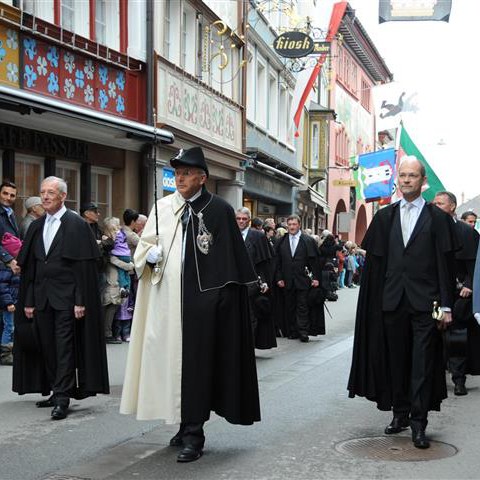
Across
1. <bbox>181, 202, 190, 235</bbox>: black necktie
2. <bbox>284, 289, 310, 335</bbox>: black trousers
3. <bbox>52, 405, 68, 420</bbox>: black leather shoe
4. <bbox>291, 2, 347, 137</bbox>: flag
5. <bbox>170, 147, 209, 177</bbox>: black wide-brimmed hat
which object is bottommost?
<bbox>52, 405, 68, 420</bbox>: black leather shoe

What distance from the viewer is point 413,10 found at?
15477 mm

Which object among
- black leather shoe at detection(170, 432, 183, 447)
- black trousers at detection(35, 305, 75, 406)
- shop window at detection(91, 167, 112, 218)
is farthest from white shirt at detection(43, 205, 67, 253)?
shop window at detection(91, 167, 112, 218)

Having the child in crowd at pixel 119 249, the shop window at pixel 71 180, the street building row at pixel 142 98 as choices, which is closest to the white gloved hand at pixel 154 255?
the street building row at pixel 142 98

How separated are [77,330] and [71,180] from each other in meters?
8.41

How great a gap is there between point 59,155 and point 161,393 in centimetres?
965

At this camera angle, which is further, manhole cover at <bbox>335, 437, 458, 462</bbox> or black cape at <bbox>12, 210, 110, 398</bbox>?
black cape at <bbox>12, 210, 110, 398</bbox>

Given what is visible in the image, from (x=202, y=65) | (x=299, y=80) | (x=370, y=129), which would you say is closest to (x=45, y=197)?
(x=202, y=65)

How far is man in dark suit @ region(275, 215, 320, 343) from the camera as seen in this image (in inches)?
547

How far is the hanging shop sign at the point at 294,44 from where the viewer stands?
25266 millimetres

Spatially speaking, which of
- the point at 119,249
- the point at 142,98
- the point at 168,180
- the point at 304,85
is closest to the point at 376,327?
the point at 119,249

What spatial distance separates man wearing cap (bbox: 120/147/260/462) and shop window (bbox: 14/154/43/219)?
8.39m

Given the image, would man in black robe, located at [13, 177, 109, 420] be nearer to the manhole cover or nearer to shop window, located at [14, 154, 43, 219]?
the manhole cover

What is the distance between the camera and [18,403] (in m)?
8.32

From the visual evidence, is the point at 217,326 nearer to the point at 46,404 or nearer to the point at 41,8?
the point at 46,404
